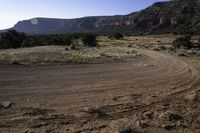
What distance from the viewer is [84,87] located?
18203mm

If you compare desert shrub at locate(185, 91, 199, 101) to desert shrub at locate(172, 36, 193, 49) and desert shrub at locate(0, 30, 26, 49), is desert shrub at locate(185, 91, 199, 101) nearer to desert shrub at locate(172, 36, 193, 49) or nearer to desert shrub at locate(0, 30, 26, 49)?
desert shrub at locate(172, 36, 193, 49)

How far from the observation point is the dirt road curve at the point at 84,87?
13914mm

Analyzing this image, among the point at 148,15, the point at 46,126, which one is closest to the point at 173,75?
the point at 46,126

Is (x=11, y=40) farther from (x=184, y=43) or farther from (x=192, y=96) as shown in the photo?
(x=192, y=96)

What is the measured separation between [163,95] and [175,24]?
499 feet

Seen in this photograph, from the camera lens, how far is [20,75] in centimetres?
2130

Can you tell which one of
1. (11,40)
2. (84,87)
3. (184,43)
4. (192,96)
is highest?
(11,40)

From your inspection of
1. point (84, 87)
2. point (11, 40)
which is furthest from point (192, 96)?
point (11, 40)

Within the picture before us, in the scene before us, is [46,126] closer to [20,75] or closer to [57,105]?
[57,105]

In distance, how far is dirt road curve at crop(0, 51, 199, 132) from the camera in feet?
45.6

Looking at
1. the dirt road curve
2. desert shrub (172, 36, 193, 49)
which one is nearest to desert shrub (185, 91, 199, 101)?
the dirt road curve

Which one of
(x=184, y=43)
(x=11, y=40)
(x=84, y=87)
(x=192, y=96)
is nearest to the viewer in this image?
(x=192, y=96)

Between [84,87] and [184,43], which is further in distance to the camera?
[184,43]

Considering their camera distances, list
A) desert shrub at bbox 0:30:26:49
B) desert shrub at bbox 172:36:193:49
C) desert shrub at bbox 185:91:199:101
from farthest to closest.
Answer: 1. desert shrub at bbox 172:36:193:49
2. desert shrub at bbox 0:30:26:49
3. desert shrub at bbox 185:91:199:101
